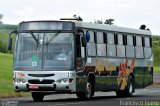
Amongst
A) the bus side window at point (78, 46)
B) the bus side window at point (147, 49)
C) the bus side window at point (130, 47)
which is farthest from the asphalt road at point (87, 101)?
the bus side window at point (147, 49)

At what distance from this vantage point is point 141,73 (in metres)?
36.6

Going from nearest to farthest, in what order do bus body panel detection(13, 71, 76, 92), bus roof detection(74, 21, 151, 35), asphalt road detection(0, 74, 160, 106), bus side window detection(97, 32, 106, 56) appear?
asphalt road detection(0, 74, 160, 106)
bus body panel detection(13, 71, 76, 92)
bus roof detection(74, 21, 151, 35)
bus side window detection(97, 32, 106, 56)

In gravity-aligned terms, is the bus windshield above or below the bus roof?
below

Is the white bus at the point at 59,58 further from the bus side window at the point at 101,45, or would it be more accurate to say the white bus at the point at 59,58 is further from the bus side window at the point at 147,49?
the bus side window at the point at 147,49

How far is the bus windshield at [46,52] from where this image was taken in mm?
28047

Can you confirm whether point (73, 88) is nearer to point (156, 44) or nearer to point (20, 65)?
point (20, 65)

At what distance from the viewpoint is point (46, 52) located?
92.5 feet

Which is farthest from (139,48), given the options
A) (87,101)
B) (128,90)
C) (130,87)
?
(87,101)

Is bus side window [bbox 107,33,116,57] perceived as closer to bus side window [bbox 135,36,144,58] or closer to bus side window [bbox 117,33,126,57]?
bus side window [bbox 117,33,126,57]

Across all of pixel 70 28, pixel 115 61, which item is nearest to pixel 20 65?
pixel 70 28

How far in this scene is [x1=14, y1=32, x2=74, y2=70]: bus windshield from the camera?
92.0 ft

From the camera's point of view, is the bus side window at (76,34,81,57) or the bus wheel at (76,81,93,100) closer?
the bus side window at (76,34,81,57)

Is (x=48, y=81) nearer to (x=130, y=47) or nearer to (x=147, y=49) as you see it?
(x=130, y=47)

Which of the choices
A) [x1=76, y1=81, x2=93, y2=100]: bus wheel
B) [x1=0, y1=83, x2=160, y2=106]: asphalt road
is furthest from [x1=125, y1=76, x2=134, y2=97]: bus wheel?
[x1=76, y1=81, x2=93, y2=100]: bus wheel
